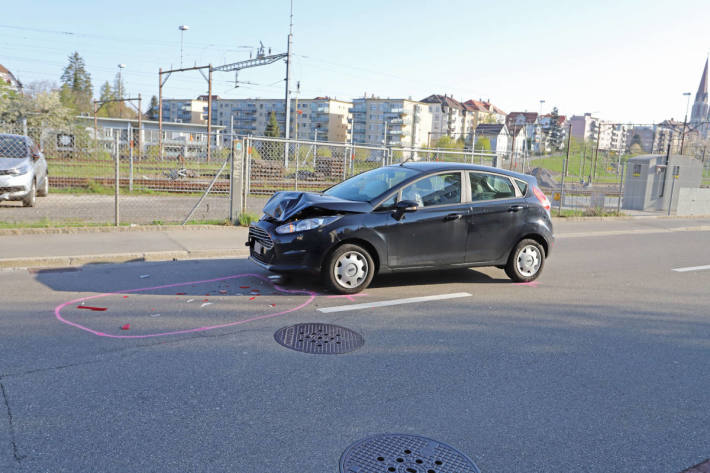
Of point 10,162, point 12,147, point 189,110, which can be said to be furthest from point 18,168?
point 189,110

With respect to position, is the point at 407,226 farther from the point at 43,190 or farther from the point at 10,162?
the point at 43,190

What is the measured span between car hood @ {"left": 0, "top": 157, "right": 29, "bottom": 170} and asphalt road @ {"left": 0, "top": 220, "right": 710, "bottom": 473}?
22.2 ft

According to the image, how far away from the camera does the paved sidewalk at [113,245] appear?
835cm

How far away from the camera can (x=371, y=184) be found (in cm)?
758

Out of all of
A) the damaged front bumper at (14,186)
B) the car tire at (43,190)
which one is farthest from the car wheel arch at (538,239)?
the car tire at (43,190)

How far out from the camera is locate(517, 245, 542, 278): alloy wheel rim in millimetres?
8156

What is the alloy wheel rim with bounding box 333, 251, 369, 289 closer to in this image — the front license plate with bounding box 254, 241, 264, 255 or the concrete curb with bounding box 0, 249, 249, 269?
the front license plate with bounding box 254, 241, 264, 255

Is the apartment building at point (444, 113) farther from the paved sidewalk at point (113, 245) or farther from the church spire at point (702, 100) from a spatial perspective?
the paved sidewalk at point (113, 245)

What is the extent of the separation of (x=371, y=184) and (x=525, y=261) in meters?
2.59

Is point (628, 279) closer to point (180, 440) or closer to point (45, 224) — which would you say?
point (180, 440)

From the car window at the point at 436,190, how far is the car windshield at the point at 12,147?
35.9 ft

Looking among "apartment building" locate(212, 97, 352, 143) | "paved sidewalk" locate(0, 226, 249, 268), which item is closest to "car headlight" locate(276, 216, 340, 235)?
"paved sidewalk" locate(0, 226, 249, 268)

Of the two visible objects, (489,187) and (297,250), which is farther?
(489,187)

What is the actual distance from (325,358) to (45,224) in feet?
26.9
